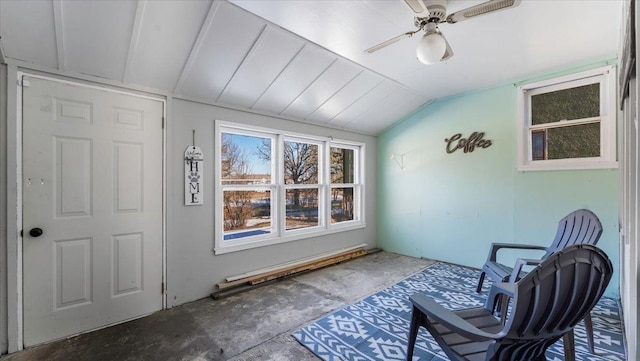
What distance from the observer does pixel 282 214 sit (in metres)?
3.93

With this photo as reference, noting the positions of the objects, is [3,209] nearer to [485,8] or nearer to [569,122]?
[485,8]

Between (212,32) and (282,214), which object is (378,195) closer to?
(282,214)

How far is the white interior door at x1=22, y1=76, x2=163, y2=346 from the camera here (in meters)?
2.21

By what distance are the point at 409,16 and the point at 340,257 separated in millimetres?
3402

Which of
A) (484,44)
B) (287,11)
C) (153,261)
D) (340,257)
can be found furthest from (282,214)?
(484,44)

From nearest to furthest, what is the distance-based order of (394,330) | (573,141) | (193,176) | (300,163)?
(394,330) → (193,176) → (573,141) → (300,163)

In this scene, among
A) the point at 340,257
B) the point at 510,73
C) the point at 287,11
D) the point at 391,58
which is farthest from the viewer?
the point at 340,257

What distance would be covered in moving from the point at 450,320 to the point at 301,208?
307 centimetres

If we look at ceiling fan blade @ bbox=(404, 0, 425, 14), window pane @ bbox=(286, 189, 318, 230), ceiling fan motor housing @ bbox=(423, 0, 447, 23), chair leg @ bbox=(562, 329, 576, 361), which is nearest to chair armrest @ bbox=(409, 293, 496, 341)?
chair leg @ bbox=(562, 329, 576, 361)

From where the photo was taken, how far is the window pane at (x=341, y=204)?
481 cm

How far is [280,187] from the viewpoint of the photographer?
3.93m

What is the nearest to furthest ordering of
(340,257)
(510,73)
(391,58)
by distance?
(391,58), (510,73), (340,257)

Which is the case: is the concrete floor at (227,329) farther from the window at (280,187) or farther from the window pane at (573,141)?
the window pane at (573,141)

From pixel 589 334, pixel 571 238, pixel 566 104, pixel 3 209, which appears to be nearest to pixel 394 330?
pixel 589 334
